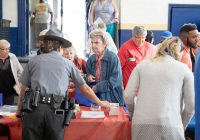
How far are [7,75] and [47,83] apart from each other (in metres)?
2.47

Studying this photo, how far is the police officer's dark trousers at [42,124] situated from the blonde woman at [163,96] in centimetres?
67

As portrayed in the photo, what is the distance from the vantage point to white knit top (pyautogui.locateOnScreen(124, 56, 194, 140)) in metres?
2.77

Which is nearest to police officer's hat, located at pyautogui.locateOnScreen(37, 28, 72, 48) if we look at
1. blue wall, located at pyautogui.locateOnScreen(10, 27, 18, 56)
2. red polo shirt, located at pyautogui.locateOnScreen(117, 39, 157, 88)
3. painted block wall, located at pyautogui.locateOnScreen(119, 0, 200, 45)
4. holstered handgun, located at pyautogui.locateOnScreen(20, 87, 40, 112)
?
holstered handgun, located at pyautogui.locateOnScreen(20, 87, 40, 112)

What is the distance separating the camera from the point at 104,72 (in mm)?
4062

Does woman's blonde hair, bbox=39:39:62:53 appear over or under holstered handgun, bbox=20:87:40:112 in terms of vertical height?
over

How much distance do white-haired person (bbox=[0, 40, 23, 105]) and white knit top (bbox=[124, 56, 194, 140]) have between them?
106 inches

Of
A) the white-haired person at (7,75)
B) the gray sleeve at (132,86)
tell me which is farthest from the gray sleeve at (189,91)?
the white-haired person at (7,75)

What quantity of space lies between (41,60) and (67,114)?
509 millimetres

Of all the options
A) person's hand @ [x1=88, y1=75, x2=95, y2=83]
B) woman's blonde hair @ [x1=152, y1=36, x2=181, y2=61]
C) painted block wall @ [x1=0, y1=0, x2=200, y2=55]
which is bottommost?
person's hand @ [x1=88, y1=75, x2=95, y2=83]

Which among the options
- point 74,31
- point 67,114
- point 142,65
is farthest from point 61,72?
point 74,31

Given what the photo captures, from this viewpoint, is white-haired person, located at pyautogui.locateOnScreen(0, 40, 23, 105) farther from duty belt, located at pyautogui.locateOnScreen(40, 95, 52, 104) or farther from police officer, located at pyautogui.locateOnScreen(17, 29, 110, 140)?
duty belt, located at pyautogui.locateOnScreen(40, 95, 52, 104)

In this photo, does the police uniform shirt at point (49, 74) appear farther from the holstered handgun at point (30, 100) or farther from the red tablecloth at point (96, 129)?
the red tablecloth at point (96, 129)

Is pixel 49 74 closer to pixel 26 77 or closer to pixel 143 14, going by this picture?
pixel 26 77

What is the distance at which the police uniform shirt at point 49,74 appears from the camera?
280 cm
